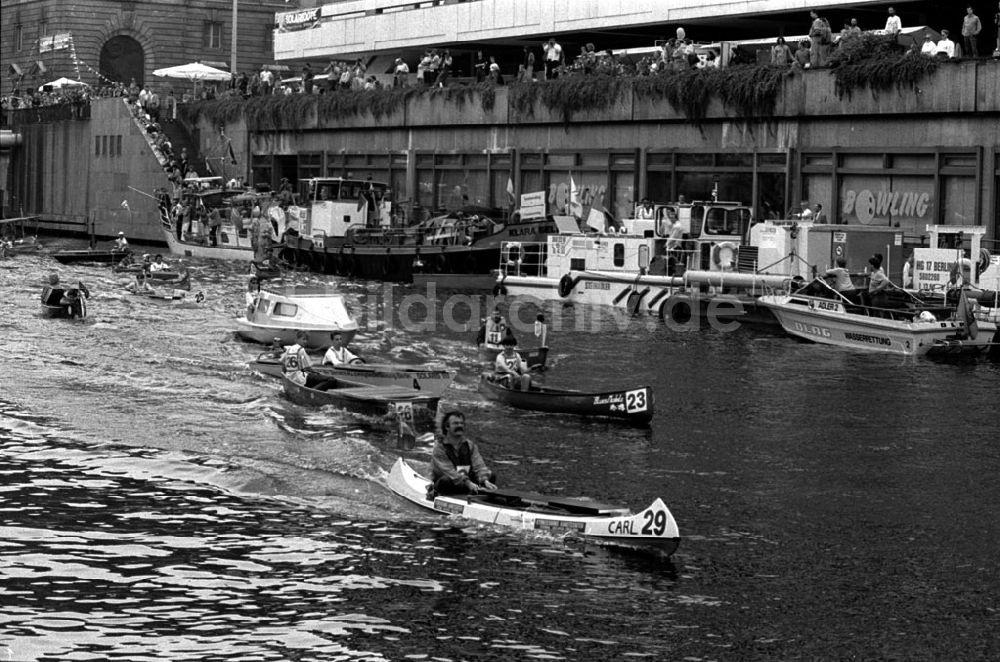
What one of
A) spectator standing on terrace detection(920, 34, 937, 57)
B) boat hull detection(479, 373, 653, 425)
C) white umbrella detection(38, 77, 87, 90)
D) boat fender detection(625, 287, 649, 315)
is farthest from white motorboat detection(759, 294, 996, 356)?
white umbrella detection(38, 77, 87, 90)

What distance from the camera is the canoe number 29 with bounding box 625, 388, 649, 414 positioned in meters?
28.4

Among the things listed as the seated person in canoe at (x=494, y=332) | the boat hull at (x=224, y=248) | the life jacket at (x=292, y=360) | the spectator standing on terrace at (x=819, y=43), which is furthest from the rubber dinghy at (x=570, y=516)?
the boat hull at (x=224, y=248)


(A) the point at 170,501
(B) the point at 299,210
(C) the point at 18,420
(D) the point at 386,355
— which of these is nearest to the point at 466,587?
(A) the point at 170,501

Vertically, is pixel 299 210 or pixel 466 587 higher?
pixel 299 210

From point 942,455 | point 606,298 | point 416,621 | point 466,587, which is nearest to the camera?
point 416,621

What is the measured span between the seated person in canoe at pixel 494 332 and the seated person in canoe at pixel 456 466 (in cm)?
1287

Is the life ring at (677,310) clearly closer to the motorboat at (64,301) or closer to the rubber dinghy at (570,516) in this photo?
the motorboat at (64,301)

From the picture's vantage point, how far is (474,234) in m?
56.6

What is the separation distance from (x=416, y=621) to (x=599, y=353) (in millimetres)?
22216

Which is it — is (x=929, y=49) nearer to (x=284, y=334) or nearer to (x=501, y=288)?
(x=501, y=288)

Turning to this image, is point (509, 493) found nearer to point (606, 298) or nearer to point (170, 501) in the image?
point (170, 501)

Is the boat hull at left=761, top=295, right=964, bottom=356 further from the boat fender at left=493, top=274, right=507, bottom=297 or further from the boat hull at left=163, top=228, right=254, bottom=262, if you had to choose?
the boat hull at left=163, top=228, right=254, bottom=262

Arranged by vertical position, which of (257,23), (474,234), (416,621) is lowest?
(416,621)

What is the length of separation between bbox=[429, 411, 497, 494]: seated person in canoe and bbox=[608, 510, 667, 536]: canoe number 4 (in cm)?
244
